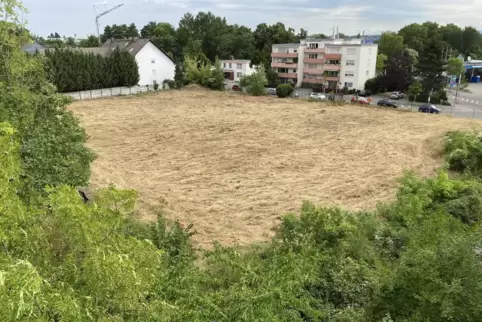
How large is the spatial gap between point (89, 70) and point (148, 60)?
8.83 meters

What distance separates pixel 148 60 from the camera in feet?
138

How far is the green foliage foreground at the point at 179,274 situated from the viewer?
304 cm

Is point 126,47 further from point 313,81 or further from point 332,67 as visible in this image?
point 332,67

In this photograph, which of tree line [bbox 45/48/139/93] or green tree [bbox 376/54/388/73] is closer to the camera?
tree line [bbox 45/48/139/93]

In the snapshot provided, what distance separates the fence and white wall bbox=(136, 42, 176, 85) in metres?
2.00

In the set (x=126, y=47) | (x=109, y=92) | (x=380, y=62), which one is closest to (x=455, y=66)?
(x=380, y=62)

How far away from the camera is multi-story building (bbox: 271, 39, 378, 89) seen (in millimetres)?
45375

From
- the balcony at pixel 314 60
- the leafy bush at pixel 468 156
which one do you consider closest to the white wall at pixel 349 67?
the balcony at pixel 314 60

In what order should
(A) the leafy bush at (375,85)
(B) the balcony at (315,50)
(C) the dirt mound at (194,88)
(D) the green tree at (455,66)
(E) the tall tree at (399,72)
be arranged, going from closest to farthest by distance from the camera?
(C) the dirt mound at (194,88) < (E) the tall tree at (399,72) < (D) the green tree at (455,66) < (A) the leafy bush at (375,85) < (B) the balcony at (315,50)

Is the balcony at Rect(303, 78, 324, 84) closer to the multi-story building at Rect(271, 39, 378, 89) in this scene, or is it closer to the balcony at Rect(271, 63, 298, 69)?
the multi-story building at Rect(271, 39, 378, 89)

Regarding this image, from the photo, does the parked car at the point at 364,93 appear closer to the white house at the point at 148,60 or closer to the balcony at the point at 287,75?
the balcony at the point at 287,75

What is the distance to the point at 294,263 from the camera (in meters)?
5.61

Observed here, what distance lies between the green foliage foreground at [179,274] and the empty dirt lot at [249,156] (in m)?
4.08

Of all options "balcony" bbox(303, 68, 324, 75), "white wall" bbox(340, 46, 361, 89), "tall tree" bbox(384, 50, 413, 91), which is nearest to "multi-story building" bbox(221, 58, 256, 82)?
"balcony" bbox(303, 68, 324, 75)
